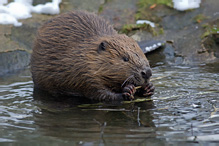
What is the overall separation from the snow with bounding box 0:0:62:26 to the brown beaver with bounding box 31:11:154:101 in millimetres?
2066

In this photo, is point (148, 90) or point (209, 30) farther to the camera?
point (209, 30)

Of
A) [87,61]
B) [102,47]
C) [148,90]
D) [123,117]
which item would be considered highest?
[102,47]

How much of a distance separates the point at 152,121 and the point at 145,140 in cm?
55

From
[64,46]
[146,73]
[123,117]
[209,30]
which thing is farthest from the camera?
[209,30]

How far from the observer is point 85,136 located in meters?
2.87

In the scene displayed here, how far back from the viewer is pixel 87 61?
4.00 meters

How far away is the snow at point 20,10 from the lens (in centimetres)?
657

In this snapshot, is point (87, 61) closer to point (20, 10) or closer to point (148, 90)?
point (148, 90)

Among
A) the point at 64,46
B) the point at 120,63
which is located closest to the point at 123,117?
the point at 120,63

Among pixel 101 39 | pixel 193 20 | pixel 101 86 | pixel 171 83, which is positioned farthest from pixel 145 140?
pixel 193 20

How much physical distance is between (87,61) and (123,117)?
82 cm

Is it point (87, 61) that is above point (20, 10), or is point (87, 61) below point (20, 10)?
below

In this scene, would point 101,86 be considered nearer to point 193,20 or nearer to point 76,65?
point 76,65

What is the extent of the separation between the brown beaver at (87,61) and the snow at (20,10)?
2.07 metres
